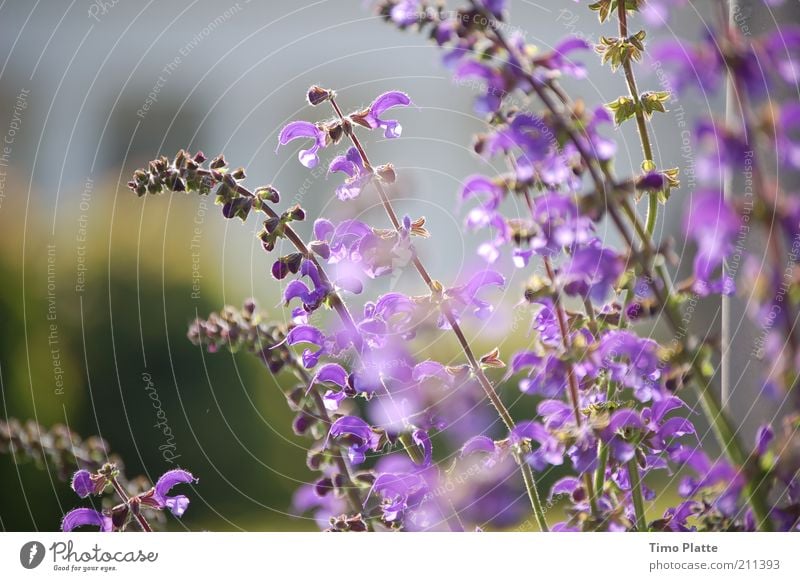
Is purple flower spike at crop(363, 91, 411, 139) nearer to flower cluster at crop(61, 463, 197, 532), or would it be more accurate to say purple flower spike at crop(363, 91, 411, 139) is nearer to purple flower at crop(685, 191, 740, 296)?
purple flower at crop(685, 191, 740, 296)

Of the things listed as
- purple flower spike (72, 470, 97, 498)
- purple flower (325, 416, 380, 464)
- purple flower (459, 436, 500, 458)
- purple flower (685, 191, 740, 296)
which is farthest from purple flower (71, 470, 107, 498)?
purple flower (685, 191, 740, 296)

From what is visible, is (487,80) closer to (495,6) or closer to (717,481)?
(495,6)

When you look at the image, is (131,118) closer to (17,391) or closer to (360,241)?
(17,391)

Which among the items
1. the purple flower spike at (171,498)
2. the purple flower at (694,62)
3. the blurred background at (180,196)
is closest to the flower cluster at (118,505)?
the purple flower spike at (171,498)

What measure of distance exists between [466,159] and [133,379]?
4.52 feet

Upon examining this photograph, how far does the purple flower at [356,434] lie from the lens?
2.18 ft

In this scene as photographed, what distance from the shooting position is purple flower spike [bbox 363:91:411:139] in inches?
27.4

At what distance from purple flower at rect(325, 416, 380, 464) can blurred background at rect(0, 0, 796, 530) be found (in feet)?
0.82

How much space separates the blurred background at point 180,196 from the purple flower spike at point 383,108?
8 centimetres

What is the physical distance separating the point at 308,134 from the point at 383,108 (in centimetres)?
8

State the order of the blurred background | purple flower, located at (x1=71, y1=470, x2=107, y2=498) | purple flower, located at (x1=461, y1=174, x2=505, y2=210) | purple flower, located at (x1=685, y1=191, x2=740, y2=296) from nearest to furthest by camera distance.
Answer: purple flower, located at (x1=685, y1=191, x2=740, y2=296), purple flower, located at (x1=461, y1=174, x2=505, y2=210), purple flower, located at (x1=71, y1=470, x2=107, y2=498), the blurred background

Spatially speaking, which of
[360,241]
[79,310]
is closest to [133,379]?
[79,310]

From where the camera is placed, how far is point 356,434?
0.67 m

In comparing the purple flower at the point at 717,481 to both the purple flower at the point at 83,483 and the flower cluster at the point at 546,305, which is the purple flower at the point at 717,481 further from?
the purple flower at the point at 83,483
